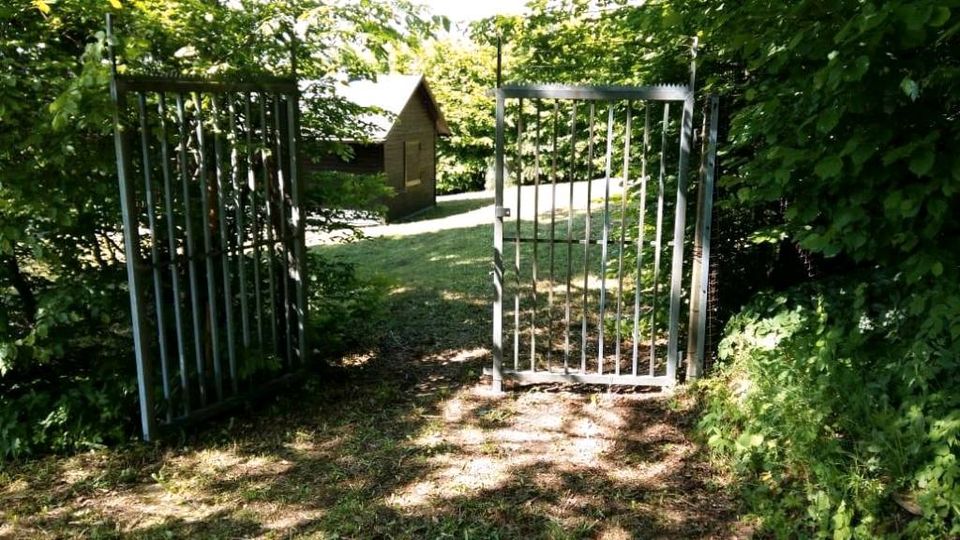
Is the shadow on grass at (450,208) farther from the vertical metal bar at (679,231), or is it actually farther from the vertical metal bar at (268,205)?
the vertical metal bar at (679,231)

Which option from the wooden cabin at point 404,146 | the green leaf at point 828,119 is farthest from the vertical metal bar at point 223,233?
the wooden cabin at point 404,146

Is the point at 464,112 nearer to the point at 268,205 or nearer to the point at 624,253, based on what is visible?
the point at 624,253

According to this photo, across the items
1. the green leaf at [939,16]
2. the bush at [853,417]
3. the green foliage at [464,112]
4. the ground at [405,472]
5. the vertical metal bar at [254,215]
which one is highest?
the green foliage at [464,112]

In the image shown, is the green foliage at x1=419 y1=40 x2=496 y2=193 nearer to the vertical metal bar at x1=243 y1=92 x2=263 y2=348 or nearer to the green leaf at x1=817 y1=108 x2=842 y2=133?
the vertical metal bar at x1=243 y1=92 x2=263 y2=348

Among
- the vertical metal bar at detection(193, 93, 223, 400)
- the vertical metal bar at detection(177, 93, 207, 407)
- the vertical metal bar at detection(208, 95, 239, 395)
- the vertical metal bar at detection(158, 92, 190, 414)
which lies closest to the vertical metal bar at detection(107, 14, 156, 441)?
the vertical metal bar at detection(158, 92, 190, 414)

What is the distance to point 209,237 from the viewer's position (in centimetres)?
408

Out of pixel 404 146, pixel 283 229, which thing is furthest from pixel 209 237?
pixel 404 146

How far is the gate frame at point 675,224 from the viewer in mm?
4281

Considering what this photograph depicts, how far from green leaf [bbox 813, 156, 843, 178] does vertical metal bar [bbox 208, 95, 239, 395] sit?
10.7ft

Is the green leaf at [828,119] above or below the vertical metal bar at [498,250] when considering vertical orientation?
above

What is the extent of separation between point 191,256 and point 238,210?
0.44 m

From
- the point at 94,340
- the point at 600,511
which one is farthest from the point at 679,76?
the point at 94,340

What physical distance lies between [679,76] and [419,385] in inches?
120

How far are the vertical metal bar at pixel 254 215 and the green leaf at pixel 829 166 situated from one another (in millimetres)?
3180
